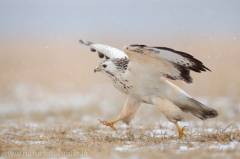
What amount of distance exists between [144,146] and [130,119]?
1.40 m

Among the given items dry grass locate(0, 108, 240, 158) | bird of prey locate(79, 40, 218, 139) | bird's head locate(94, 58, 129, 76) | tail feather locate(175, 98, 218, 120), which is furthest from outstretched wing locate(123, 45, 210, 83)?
dry grass locate(0, 108, 240, 158)

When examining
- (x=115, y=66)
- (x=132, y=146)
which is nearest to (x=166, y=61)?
(x=115, y=66)

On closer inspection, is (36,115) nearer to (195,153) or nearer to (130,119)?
(130,119)

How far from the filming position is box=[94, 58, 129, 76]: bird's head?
195 inches

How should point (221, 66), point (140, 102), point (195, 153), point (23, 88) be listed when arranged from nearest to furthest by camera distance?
point (195, 153) < point (140, 102) < point (23, 88) < point (221, 66)

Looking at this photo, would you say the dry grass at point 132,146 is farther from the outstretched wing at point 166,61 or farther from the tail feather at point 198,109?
the outstretched wing at point 166,61

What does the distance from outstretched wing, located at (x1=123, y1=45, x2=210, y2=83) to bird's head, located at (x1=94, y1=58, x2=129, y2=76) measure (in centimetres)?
24

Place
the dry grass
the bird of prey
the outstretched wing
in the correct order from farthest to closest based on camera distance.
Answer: the bird of prey, the outstretched wing, the dry grass

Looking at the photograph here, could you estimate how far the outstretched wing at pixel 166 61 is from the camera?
4824 mm

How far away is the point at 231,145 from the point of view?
407 centimetres

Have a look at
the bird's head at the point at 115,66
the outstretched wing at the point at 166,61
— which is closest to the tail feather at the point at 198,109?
the outstretched wing at the point at 166,61

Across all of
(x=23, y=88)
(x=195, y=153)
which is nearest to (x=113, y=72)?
(x=195, y=153)

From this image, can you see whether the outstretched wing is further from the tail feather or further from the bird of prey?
the tail feather

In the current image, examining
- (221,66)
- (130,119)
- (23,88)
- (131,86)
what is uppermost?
(221,66)
